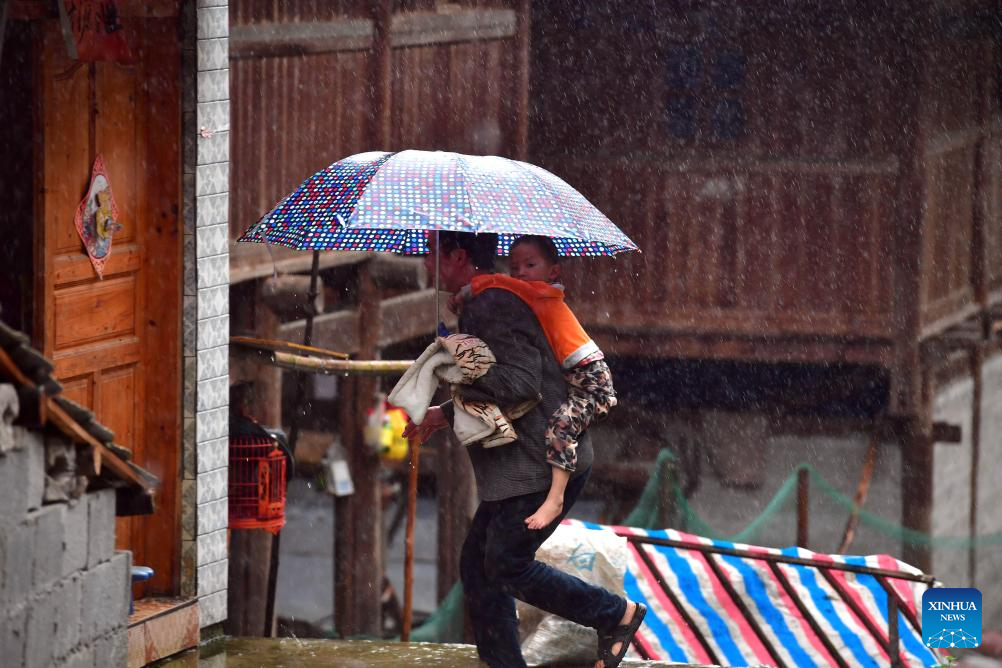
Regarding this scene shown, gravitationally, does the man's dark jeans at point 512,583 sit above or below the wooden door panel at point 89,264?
below

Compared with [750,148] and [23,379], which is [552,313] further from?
[750,148]

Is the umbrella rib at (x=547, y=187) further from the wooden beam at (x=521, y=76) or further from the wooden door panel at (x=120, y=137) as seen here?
the wooden beam at (x=521, y=76)

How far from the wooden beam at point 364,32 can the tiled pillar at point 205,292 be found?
2.81 m

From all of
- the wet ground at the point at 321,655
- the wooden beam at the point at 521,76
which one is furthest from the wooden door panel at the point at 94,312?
the wooden beam at the point at 521,76

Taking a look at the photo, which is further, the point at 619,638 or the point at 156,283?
Result: the point at 156,283

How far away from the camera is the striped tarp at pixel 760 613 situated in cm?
901

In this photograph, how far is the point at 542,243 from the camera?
19.1 ft

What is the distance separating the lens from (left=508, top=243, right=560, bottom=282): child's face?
19.0ft

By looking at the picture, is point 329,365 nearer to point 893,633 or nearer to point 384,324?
point 893,633

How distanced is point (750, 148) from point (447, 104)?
3092 mm

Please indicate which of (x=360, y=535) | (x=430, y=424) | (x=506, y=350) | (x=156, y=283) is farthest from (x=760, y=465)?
(x=506, y=350)

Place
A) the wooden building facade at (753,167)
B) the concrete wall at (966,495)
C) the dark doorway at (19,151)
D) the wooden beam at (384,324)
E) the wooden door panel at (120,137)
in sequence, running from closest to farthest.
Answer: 1. the dark doorway at (19,151)
2. the wooden door panel at (120,137)
3. the wooden beam at (384,324)
4. the wooden building facade at (753,167)
5. the concrete wall at (966,495)

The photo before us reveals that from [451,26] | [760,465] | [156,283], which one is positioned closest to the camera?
[156,283]

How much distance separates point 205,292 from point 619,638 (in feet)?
8.59
